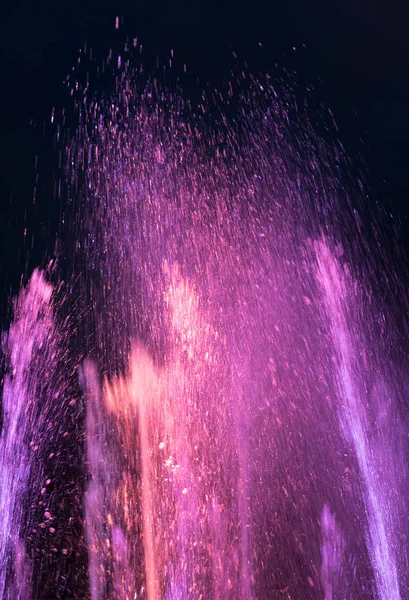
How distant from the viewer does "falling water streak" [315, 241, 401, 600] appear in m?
6.86

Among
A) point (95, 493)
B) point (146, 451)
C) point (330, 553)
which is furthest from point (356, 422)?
point (95, 493)

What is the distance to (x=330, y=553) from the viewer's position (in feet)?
26.9

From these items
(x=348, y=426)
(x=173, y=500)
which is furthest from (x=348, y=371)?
(x=173, y=500)

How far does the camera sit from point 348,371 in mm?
11125

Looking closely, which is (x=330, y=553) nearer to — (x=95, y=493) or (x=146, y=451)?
(x=146, y=451)

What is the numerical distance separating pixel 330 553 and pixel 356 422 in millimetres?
2128

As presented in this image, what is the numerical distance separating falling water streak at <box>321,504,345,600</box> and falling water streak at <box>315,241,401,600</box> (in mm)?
519

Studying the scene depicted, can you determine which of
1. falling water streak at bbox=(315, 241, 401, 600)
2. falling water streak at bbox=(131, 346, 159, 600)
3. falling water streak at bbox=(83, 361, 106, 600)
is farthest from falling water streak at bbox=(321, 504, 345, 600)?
falling water streak at bbox=(83, 361, 106, 600)

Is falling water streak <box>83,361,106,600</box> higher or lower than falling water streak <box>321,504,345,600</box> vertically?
higher

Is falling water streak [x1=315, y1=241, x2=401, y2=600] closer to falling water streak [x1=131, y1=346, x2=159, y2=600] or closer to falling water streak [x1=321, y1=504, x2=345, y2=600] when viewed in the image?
falling water streak [x1=321, y1=504, x2=345, y2=600]

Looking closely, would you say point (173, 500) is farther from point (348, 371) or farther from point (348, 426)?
point (348, 371)

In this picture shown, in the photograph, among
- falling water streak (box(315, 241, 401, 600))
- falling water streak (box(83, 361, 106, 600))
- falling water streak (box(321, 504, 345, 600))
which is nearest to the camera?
falling water streak (box(315, 241, 401, 600))

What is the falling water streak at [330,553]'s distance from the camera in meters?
7.27

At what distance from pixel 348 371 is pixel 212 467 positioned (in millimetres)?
3469
